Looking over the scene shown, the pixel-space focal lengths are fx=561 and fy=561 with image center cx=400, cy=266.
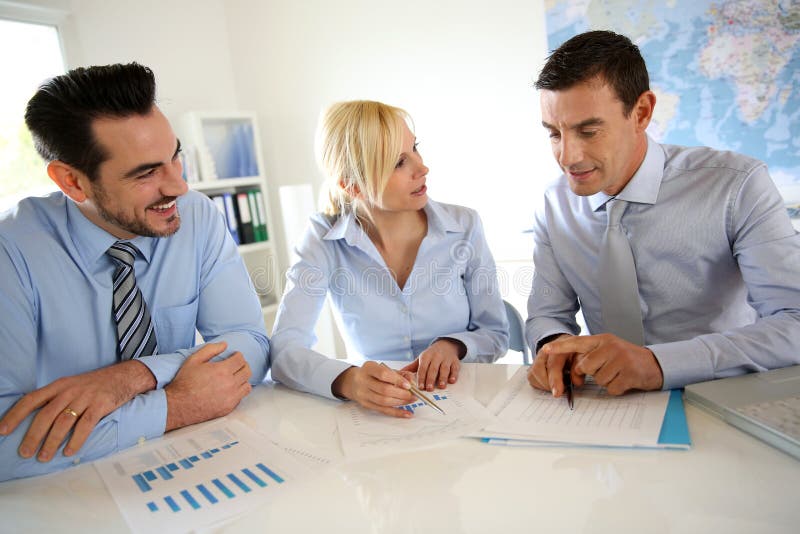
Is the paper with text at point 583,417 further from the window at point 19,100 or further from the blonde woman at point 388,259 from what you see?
the window at point 19,100

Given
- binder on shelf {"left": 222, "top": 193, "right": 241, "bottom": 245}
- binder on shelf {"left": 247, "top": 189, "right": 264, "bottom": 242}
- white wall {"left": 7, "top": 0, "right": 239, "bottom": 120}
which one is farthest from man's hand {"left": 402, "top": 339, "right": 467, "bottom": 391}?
white wall {"left": 7, "top": 0, "right": 239, "bottom": 120}

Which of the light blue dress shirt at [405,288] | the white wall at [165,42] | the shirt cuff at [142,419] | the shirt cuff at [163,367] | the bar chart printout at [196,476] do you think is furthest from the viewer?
the white wall at [165,42]

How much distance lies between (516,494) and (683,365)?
19.2 inches

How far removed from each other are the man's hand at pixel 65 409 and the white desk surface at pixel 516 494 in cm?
6

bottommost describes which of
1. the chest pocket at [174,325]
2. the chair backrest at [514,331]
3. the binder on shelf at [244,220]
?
the chair backrest at [514,331]

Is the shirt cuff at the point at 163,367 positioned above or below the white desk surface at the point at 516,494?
above

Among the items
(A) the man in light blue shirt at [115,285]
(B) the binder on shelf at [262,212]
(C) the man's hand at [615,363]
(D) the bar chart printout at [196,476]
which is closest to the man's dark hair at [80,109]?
(A) the man in light blue shirt at [115,285]

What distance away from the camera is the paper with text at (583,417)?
91 cm

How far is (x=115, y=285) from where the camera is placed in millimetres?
1344

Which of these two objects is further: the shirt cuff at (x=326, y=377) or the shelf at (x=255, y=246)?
the shelf at (x=255, y=246)

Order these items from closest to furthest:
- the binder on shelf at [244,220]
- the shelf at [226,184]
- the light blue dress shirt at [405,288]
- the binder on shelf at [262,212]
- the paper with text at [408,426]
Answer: the paper with text at [408,426] → the light blue dress shirt at [405,288] → the shelf at [226,184] → the binder on shelf at [244,220] → the binder on shelf at [262,212]

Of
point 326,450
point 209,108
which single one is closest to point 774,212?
point 326,450

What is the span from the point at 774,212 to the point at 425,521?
43.9 inches

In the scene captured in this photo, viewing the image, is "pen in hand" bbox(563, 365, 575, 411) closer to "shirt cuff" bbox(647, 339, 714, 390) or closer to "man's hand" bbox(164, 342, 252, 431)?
"shirt cuff" bbox(647, 339, 714, 390)
